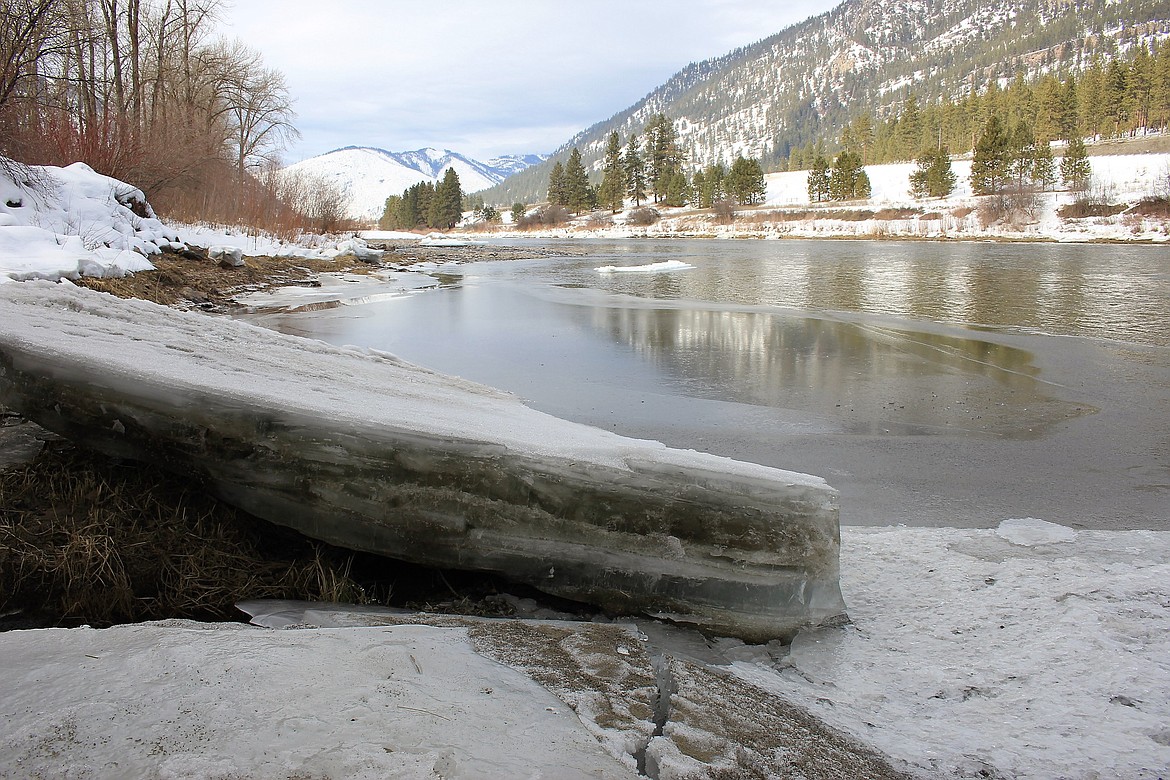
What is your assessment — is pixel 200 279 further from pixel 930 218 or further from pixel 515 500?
pixel 930 218

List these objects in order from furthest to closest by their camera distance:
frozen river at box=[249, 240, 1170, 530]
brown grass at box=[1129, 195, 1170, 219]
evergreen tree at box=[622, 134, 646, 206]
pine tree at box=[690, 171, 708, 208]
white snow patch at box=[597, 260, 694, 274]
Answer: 1. evergreen tree at box=[622, 134, 646, 206]
2. pine tree at box=[690, 171, 708, 208]
3. brown grass at box=[1129, 195, 1170, 219]
4. white snow patch at box=[597, 260, 694, 274]
5. frozen river at box=[249, 240, 1170, 530]

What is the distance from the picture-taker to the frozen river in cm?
402

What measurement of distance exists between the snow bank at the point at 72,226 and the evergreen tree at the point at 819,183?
7177 centimetres

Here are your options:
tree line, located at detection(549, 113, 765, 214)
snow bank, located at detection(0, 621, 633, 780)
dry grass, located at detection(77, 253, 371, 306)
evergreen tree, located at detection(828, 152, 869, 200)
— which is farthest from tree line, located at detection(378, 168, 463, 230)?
snow bank, located at detection(0, 621, 633, 780)

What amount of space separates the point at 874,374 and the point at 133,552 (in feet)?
20.5

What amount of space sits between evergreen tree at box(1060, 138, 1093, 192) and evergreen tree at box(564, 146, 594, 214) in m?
53.6

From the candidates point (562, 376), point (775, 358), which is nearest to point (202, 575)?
point (562, 376)

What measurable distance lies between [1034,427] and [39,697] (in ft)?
18.7

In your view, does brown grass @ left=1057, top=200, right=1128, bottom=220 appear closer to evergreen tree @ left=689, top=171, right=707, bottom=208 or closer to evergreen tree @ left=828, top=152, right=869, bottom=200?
evergreen tree @ left=828, top=152, right=869, bottom=200

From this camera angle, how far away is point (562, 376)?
22.9 ft

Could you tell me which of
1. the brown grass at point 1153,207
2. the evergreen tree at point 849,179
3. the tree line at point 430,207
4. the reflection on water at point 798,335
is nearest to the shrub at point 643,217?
the evergreen tree at point 849,179

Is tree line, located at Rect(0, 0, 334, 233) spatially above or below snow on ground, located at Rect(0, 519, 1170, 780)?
above

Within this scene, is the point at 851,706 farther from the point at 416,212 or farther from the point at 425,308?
the point at 416,212

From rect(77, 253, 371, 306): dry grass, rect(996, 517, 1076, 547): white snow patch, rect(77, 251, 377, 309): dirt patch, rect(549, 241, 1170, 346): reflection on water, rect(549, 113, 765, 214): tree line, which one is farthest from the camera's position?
rect(549, 113, 765, 214): tree line
